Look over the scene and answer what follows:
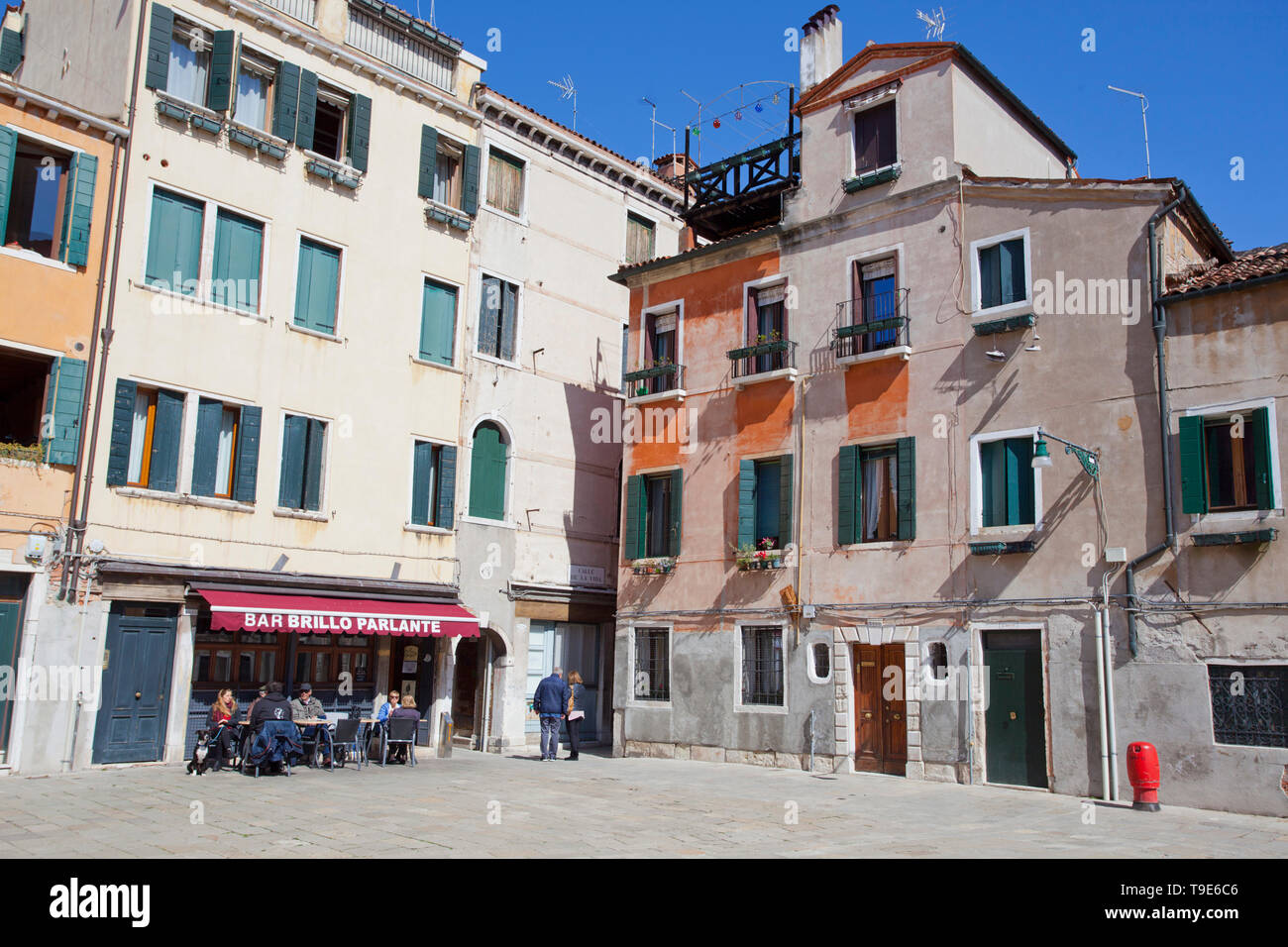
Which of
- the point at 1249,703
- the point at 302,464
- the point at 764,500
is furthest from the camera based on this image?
the point at 764,500

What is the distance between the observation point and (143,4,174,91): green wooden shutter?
696 inches

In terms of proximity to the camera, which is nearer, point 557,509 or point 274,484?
point 274,484

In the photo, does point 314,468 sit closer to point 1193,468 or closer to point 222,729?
point 222,729

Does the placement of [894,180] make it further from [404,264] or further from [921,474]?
[404,264]

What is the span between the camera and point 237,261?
18.6m

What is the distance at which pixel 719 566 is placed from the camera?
20109 millimetres

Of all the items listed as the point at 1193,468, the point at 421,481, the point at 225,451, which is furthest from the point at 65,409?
the point at 1193,468

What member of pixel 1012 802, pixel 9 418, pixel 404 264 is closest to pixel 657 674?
pixel 1012 802

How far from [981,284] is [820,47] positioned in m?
6.68

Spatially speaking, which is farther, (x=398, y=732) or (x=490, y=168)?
(x=490, y=168)

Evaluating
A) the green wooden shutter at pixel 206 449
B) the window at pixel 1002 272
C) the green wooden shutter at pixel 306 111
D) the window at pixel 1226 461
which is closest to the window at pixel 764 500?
the window at pixel 1002 272

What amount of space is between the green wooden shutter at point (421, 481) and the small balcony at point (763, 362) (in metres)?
6.26
